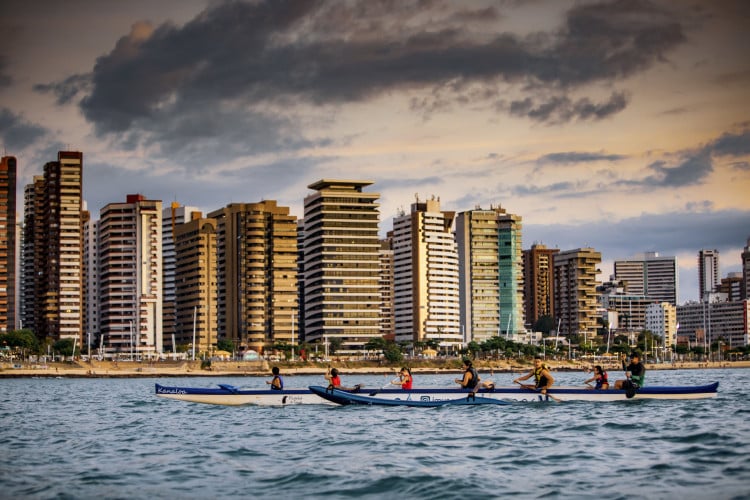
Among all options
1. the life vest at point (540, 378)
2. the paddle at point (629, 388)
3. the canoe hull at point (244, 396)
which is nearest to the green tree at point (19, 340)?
the canoe hull at point (244, 396)

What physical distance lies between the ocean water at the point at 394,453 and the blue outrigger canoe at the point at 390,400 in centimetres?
39

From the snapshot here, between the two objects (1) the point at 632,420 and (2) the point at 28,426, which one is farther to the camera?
(2) the point at 28,426

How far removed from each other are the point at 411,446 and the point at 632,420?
37.0 ft

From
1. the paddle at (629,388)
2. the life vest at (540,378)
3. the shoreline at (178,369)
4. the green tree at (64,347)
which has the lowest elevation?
the shoreline at (178,369)

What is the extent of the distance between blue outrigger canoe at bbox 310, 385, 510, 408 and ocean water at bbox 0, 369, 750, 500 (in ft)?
1.28

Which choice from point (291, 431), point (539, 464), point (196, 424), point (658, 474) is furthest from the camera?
point (196, 424)

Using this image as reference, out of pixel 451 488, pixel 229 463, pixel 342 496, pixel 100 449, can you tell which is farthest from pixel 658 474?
pixel 100 449

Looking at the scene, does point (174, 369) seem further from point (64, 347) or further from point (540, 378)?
point (540, 378)

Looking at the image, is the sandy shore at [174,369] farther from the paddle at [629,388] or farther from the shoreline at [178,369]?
the paddle at [629,388]

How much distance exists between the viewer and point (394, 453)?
3130cm

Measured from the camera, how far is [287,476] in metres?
27.3

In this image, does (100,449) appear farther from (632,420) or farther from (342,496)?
(632,420)

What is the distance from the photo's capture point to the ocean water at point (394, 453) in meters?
25.1

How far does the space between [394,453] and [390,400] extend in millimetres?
16127
